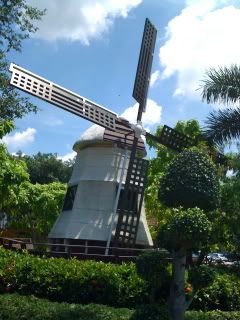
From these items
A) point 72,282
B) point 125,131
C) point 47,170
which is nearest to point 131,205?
point 125,131

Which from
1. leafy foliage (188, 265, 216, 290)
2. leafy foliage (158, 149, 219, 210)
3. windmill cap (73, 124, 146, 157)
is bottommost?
leafy foliage (188, 265, 216, 290)

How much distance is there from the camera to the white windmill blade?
55.8 ft

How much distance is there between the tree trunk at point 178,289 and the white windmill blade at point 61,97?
819 cm

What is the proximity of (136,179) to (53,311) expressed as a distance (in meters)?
8.82

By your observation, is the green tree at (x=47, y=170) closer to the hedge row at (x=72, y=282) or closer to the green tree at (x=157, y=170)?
the green tree at (x=157, y=170)

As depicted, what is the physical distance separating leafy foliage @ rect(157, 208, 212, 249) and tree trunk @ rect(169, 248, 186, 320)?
455 millimetres

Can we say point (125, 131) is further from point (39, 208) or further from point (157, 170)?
point (39, 208)

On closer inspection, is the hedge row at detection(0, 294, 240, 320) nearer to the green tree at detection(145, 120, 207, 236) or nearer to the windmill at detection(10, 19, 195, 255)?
the windmill at detection(10, 19, 195, 255)

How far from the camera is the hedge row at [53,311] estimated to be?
1004 cm

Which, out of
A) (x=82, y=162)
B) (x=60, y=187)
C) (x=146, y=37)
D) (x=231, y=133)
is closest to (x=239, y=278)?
(x=231, y=133)

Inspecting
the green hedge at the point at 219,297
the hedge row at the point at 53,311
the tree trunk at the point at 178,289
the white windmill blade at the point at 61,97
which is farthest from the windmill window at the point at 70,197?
the tree trunk at the point at 178,289

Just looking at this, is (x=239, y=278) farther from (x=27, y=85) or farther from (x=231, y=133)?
(x=27, y=85)

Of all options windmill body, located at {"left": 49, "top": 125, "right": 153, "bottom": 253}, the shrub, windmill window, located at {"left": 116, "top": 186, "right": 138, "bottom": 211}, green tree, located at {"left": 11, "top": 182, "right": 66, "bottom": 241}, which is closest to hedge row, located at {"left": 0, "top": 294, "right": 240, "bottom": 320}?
the shrub

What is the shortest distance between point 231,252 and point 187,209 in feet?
27.5
